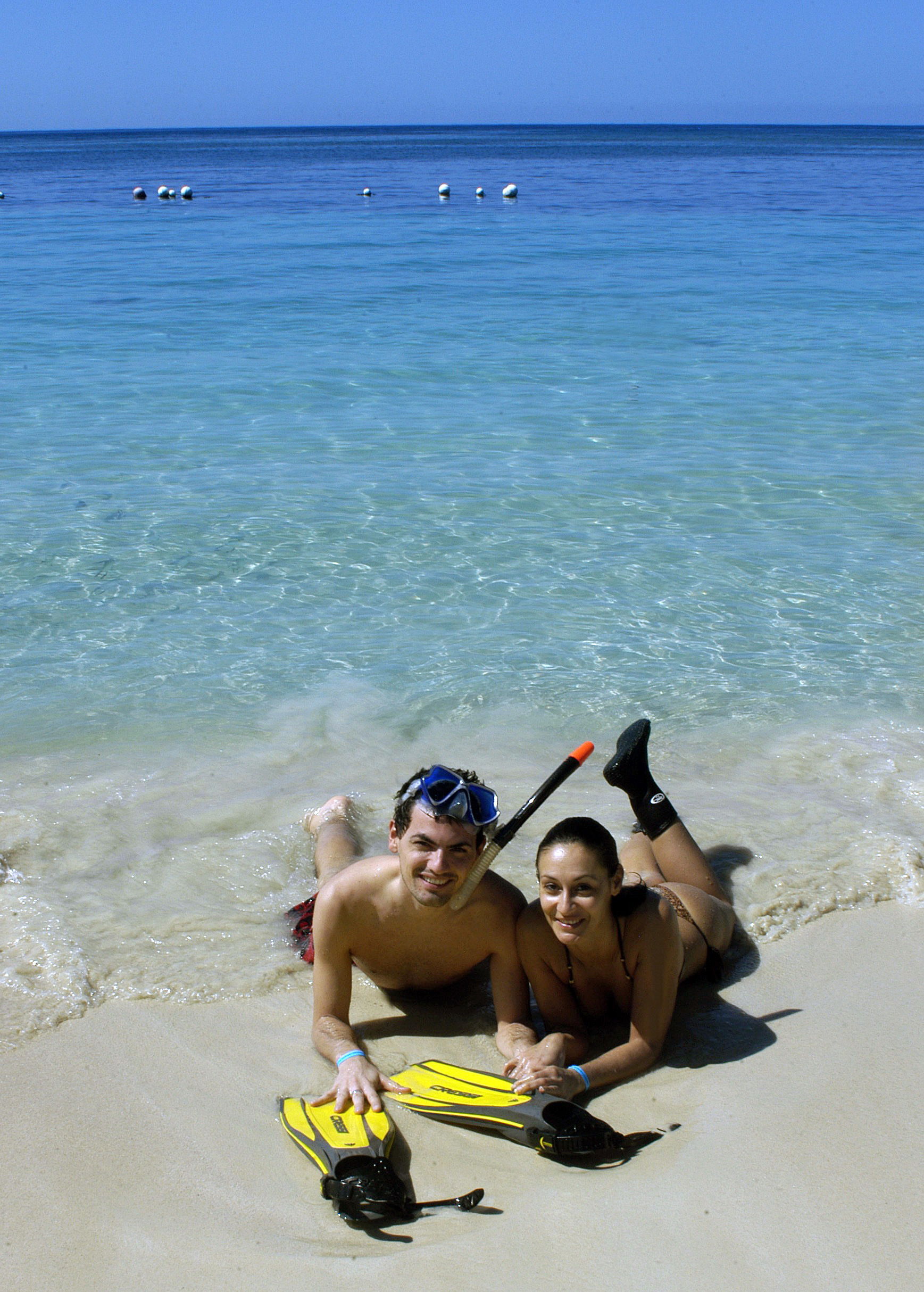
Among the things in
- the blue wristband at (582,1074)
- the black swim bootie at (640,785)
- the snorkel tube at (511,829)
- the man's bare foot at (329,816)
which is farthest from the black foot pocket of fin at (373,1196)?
the man's bare foot at (329,816)

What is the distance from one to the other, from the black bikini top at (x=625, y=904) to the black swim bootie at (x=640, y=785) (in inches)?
36.1

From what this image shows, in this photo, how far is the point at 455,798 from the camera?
3.42 m

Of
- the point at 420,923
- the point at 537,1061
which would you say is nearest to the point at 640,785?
the point at 420,923

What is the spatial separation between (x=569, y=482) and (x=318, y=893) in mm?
6988

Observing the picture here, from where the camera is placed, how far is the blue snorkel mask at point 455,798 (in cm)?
342

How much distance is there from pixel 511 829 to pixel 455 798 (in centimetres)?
19

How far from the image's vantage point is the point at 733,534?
29.5 feet

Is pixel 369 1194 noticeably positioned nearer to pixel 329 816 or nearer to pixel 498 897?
pixel 498 897

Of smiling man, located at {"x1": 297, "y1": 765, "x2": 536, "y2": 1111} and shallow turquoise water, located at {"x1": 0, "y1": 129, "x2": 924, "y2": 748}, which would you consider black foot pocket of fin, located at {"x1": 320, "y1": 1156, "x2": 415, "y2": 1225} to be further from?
shallow turquoise water, located at {"x1": 0, "y1": 129, "x2": 924, "y2": 748}

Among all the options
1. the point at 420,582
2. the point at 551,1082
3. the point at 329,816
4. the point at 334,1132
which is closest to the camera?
the point at 334,1132

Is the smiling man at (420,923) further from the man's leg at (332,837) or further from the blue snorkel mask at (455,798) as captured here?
the man's leg at (332,837)

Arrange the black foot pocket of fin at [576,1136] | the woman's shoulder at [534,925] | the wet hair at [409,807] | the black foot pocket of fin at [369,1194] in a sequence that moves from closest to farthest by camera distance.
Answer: the black foot pocket of fin at [369,1194] < the black foot pocket of fin at [576,1136] < the wet hair at [409,807] < the woman's shoulder at [534,925]

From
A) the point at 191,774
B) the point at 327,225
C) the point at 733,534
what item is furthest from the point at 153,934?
the point at 327,225

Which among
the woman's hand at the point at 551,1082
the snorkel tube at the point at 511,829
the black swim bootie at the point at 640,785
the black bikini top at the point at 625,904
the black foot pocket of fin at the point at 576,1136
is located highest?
the snorkel tube at the point at 511,829
